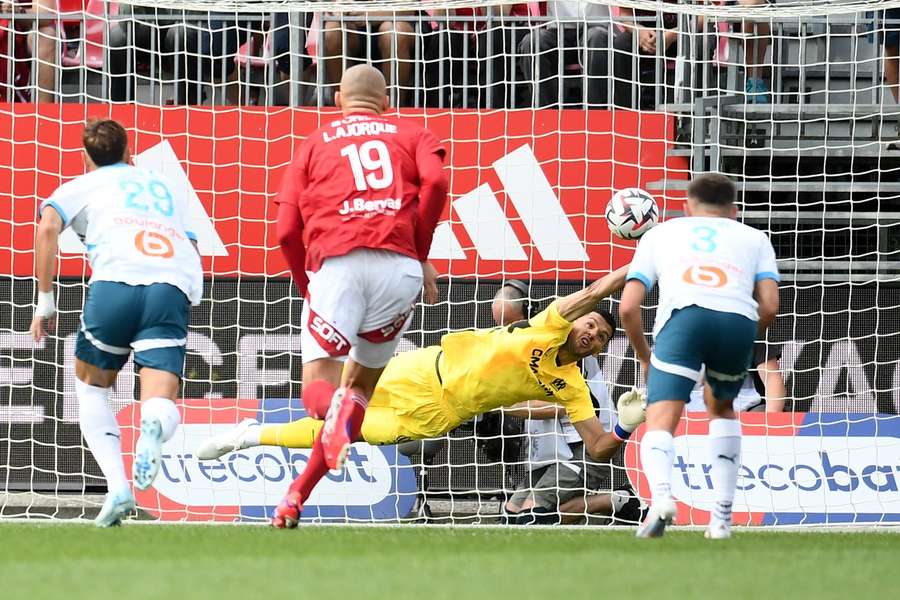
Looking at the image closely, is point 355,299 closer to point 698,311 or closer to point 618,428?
point 698,311

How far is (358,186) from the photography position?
21.6 feet

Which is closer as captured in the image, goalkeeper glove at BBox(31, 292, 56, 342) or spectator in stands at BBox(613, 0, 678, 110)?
goalkeeper glove at BBox(31, 292, 56, 342)

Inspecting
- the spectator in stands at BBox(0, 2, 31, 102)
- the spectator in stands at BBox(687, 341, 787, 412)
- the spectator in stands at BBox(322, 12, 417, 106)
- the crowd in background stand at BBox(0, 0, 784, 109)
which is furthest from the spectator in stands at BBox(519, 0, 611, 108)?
the spectator in stands at BBox(0, 2, 31, 102)

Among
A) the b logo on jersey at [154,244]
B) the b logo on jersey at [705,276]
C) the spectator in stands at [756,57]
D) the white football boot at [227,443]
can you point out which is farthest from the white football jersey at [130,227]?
the spectator in stands at [756,57]

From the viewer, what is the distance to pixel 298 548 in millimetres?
5789

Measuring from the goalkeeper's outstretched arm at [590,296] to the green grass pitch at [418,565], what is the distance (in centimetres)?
133

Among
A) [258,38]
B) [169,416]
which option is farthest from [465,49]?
[169,416]

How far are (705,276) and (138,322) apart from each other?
98.7 inches

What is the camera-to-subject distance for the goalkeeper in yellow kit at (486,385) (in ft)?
27.4

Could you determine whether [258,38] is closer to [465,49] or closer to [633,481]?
[465,49]

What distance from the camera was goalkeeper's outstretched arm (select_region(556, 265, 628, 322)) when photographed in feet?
25.0

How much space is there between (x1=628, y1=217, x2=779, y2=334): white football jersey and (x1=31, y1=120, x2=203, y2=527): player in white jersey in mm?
2068

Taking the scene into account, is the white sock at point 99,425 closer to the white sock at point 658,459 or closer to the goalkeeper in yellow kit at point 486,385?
the goalkeeper in yellow kit at point 486,385

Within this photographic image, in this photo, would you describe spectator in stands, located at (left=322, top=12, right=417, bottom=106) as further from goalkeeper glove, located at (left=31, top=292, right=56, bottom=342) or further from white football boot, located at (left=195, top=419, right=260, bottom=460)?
goalkeeper glove, located at (left=31, top=292, right=56, bottom=342)
